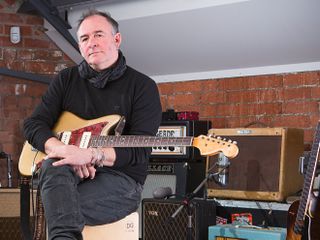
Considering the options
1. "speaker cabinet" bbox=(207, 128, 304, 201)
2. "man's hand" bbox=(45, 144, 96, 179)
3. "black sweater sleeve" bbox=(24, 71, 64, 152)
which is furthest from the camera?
"speaker cabinet" bbox=(207, 128, 304, 201)

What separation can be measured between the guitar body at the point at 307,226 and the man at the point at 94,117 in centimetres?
89

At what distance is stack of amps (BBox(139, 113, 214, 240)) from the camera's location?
11.4ft

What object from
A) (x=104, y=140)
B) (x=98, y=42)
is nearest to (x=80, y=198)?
(x=104, y=140)

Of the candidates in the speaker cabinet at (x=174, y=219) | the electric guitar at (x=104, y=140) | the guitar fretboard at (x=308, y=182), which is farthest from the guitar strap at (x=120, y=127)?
the speaker cabinet at (x=174, y=219)

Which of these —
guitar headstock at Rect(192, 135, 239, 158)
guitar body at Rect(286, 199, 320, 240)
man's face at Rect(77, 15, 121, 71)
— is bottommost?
guitar body at Rect(286, 199, 320, 240)

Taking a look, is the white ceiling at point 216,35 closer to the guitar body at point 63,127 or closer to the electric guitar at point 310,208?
the electric guitar at point 310,208

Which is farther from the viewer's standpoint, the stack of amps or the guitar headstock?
the stack of amps

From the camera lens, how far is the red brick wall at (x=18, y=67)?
4184 mm

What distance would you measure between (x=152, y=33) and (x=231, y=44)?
56cm

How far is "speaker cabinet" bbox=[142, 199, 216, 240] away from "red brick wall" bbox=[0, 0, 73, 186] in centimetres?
116

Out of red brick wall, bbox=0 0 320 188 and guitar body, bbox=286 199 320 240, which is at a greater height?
red brick wall, bbox=0 0 320 188

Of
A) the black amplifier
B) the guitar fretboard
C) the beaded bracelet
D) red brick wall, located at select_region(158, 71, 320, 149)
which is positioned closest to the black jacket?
the beaded bracelet

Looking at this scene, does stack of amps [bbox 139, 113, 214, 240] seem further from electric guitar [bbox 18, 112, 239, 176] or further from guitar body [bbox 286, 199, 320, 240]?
electric guitar [bbox 18, 112, 239, 176]

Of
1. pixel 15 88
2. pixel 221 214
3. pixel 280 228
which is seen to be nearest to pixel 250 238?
pixel 280 228
